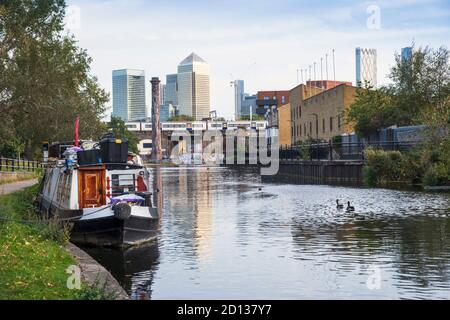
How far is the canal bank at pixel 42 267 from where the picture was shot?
1159 centimetres

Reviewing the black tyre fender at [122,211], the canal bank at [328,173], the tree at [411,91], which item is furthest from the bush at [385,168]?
the black tyre fender at [122,211]

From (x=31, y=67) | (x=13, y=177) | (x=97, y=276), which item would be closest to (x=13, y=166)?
(x=13, y=177)

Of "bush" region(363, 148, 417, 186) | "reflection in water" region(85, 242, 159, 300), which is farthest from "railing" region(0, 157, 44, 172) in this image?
"reflection in water" region(85, 242, 159, 300)

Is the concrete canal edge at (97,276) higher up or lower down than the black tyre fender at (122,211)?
lower down

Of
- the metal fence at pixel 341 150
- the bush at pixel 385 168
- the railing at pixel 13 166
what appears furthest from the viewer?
the metal fence at pixel 341 150

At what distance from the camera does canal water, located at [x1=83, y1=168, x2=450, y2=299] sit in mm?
15188

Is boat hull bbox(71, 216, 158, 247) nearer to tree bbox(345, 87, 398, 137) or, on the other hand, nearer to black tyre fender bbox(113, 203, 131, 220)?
black tyre fender bbox(113, 203, 131, 220)

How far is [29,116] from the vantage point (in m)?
39.4

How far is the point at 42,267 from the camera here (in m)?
14.3

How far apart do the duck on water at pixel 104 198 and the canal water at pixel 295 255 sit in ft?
2.83

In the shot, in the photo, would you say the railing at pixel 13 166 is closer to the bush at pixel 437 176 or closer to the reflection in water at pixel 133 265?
the bush at pixel 437 176

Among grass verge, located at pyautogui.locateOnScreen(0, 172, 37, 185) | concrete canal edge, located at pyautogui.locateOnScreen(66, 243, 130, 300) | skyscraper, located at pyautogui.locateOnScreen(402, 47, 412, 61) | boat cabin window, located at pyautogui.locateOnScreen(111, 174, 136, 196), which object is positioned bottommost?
concrete canal edge, located at pyautogui.locateOnScreen(66, 243, 130, 300)

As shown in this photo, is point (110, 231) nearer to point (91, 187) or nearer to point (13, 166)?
point (91, 187)

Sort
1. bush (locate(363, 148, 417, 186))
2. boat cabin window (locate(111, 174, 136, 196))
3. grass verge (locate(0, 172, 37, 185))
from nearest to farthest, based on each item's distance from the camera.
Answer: boat cabin window (locate(111, 174, 136, 196)), grass verge (locate(0, 172, 37, 185)), bush (locate(363, 148, 417, 186))
